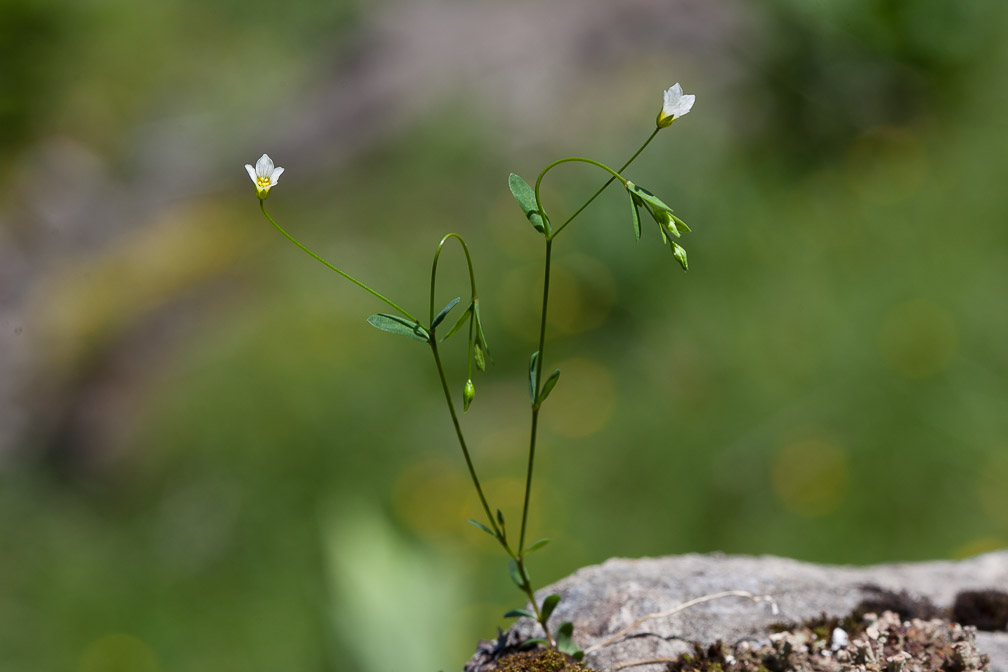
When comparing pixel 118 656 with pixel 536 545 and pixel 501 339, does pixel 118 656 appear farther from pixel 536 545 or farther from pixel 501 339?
pixel 536 545

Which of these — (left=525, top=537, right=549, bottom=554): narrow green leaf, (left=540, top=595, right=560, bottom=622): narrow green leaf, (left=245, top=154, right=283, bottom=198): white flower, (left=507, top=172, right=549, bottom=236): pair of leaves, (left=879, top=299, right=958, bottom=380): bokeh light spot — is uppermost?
(left=879, top=299, right=958, bottom=380): bokeh light spot

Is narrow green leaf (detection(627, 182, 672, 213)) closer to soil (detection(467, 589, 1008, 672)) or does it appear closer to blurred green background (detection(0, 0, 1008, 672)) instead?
soil (detection(467, 589, 1008, 672))

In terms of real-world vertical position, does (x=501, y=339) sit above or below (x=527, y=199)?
above

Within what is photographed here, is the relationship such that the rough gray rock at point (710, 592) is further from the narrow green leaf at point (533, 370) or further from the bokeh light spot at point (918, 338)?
the bokeh light spot at point (918, 338)

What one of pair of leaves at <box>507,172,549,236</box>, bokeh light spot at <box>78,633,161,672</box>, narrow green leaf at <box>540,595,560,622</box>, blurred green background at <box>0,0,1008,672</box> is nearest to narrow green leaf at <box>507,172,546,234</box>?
pair of leaves at <box>507,172,549,236</box>

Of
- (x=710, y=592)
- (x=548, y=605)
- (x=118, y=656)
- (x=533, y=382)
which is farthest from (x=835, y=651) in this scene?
(x=118, y=656)

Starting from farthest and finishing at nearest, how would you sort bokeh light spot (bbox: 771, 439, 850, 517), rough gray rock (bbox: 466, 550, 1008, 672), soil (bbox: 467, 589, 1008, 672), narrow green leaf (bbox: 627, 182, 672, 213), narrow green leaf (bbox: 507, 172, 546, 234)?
bokeh light spot (bbox: 771, 439, 850, 517), rough gray rock (bbox: 466, 550, 1008, 672), soil (bbox: 467, 589, 1008, 672), narrow green leaf (bbox: 507, 172, 546, 234), narrow green leaf (bbox: 627, 182, 672, 213)
